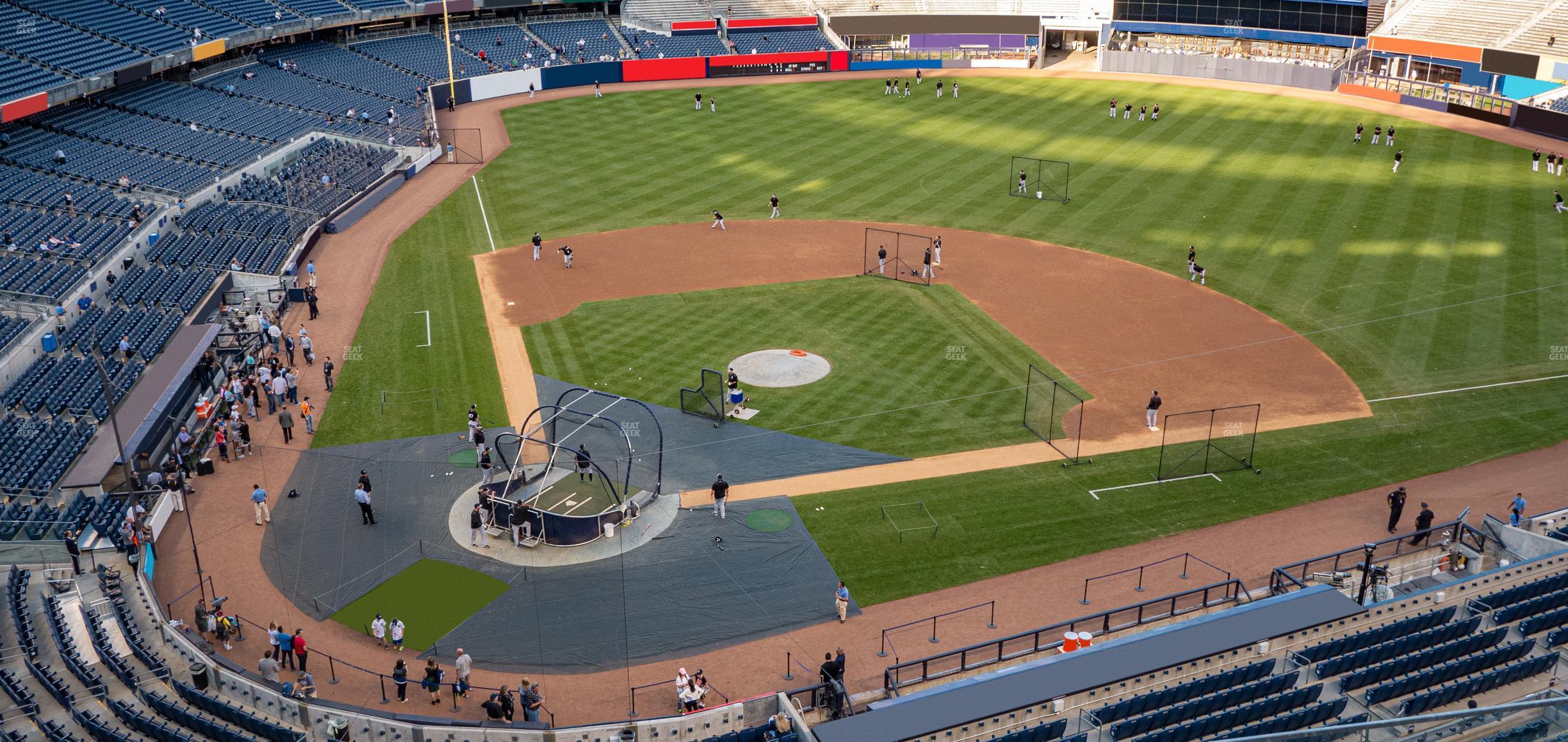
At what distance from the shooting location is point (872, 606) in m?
28.3

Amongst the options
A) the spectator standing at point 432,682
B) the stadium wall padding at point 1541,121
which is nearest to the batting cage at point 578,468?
the spectator standing at point 432,682

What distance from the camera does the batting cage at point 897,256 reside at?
49375mm

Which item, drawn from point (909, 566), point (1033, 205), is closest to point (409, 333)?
point (909, 566)

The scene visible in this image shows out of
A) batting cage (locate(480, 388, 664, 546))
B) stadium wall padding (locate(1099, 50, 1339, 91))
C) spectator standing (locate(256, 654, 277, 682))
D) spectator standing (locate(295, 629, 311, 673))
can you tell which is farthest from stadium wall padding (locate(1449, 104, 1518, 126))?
spectator standing (locate(256, 654, 277, 682))

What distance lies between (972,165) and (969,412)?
97.6 ft

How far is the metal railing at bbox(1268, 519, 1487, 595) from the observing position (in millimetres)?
28156

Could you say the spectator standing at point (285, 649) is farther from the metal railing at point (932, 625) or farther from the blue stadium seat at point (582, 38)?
the blue stadium seat at point (582, 38)

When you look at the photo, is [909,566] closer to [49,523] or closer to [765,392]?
[765,392]

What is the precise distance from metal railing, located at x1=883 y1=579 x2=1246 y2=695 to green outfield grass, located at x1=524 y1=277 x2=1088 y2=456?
8882mm

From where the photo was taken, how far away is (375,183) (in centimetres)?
6088

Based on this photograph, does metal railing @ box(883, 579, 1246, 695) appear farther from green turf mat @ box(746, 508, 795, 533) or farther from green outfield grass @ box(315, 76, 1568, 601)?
green turf mat @ box(746, 508, 795, 533)

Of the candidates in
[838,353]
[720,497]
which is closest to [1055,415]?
[838,353]

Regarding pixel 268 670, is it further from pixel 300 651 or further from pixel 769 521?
pixel 769 521

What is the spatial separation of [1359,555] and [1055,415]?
1037cm
